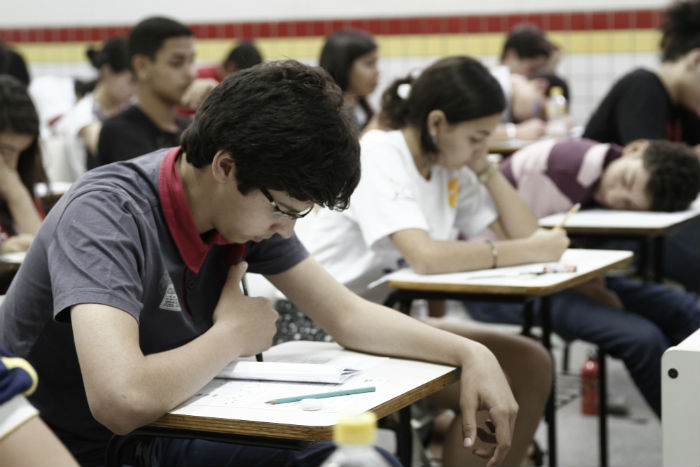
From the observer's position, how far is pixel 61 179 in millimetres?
4613

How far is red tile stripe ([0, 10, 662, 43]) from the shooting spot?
7070mm

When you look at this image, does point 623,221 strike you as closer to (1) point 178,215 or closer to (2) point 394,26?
(1) point 178,215

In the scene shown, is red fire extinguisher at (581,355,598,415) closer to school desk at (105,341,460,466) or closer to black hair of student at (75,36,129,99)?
school desk at (105,341,460,466)

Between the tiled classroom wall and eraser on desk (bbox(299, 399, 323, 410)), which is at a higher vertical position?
the tiled classroom wall

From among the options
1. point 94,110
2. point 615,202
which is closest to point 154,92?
point 94,110

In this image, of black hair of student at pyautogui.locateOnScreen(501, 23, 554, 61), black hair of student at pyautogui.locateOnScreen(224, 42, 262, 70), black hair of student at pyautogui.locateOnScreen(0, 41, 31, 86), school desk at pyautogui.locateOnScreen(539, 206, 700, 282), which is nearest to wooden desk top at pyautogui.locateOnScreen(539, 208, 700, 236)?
school desk at pyautogui.locateOnScreen(539, 206, 700, 282)

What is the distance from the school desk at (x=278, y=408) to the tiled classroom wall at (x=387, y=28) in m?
5.96

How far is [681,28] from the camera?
12.6 ft

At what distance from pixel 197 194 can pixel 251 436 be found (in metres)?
0.44

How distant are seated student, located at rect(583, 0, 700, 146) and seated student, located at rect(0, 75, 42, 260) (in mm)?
2348

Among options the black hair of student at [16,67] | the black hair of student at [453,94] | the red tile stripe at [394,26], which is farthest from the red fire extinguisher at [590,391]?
the red tile stripe at [394,26]

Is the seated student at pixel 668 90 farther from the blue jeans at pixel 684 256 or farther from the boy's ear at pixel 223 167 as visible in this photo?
the boy's ear at pixel 223 167

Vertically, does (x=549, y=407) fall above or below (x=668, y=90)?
below

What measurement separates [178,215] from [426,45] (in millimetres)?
6293
